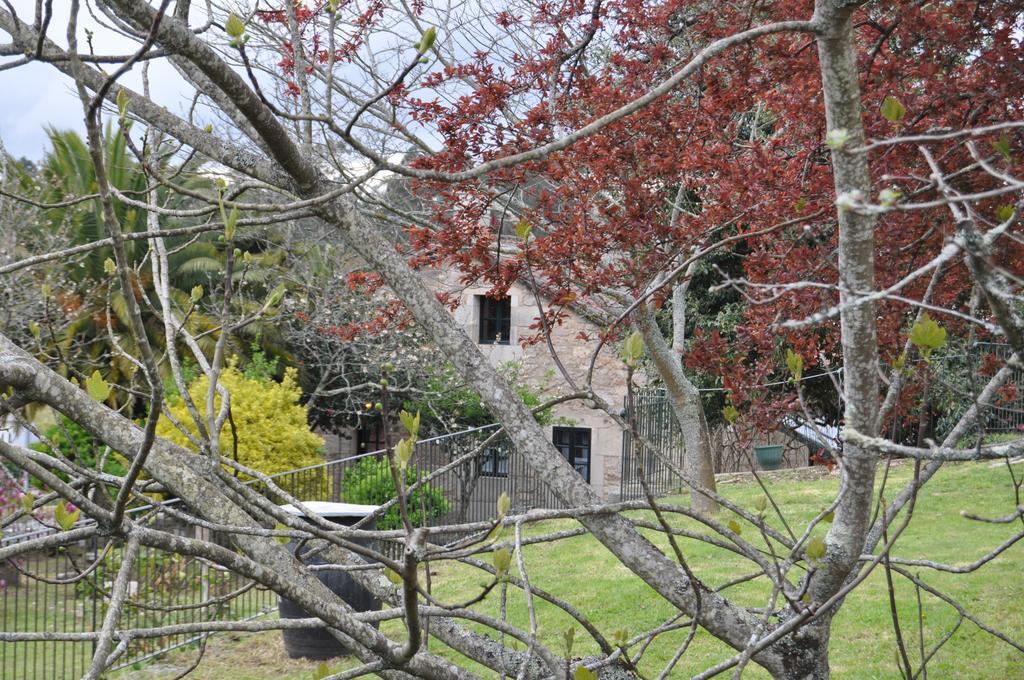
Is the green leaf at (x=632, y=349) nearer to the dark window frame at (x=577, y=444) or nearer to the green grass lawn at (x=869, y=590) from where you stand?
the green grass lawn at (x=869, y=590)

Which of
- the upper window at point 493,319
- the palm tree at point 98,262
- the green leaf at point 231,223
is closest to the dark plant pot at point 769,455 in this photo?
the upper window at point 493,319

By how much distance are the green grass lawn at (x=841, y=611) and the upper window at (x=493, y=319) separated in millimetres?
7626

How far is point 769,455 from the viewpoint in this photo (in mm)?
16781

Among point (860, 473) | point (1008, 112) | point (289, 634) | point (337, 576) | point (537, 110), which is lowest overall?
point (289, 634)

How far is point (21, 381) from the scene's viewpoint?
2.40m

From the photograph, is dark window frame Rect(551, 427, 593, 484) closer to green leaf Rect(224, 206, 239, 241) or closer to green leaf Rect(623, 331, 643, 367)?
green leaf Rect(623, 331, 643, 367)

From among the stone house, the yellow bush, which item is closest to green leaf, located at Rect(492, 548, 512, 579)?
the yellow bush

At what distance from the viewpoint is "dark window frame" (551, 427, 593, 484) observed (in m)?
17.4

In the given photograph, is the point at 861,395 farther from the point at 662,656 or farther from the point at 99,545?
the point at 99,545

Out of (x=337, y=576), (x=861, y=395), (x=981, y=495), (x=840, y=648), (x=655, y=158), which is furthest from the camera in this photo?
(x=981, y=495)

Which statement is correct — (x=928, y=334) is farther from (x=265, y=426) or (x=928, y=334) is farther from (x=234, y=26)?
(x=265, y=426)

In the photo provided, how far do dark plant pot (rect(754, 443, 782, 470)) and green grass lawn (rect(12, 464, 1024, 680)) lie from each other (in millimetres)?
4654

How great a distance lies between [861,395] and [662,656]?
4763 millimetres

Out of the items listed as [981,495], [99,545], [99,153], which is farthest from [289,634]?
[981,495]
